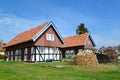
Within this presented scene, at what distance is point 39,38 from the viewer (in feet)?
122

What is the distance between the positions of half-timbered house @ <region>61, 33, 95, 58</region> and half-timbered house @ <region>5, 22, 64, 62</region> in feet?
23.2

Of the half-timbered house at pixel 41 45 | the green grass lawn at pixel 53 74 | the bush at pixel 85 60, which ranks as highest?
the half-timbered house at pixel 41 45

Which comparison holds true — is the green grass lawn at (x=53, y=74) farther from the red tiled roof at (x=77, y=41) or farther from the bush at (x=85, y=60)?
the red tiled roof at (x=77, y=41)

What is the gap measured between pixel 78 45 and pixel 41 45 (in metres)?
12.2

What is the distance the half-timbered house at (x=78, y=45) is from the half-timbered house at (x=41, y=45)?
7.09 meters

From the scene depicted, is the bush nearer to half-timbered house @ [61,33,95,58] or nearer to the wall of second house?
the wall of second house

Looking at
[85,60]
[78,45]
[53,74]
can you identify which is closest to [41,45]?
[78,45]

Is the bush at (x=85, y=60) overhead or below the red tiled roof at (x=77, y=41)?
below

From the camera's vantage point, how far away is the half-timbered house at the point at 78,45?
4675 cm

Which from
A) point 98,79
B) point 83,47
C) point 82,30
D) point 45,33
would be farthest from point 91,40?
point 98,79

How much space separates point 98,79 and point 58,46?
2654cm

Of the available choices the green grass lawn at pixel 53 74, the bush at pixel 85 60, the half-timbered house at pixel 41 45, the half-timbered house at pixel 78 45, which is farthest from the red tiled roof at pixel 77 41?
the green grass lawn at pixel 53 74

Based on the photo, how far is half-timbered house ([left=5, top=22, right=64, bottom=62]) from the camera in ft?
120

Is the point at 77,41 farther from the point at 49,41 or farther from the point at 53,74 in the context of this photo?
the point at 53,74
